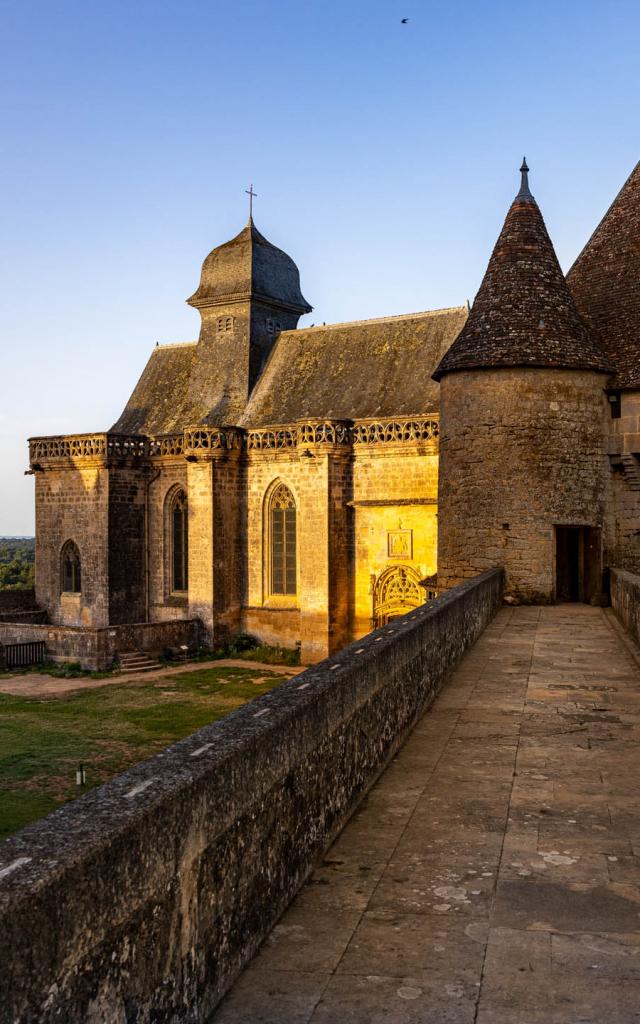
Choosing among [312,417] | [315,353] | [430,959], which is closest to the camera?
[430,959]

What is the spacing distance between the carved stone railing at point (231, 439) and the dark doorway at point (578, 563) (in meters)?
7.18

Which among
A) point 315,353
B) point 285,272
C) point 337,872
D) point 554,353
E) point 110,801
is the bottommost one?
point 337,872

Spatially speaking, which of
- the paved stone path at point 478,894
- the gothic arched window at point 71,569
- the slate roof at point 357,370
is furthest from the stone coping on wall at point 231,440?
the paved stone path at point 478,894

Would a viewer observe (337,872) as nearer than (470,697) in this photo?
Yes

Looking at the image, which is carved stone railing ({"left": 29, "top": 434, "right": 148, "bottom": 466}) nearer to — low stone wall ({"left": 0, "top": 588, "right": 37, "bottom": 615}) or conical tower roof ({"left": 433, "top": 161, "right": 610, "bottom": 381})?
low stone wall ({"left": 0, "top": 588, "right": 37, "bottom": 615})

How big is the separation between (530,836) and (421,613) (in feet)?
13.4

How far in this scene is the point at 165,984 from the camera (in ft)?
9.40

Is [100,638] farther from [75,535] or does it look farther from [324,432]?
[324,432]

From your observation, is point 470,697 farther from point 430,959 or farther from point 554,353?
point 554,353

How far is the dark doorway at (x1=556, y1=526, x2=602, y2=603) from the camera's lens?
16734 mm

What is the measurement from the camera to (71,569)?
101 feet

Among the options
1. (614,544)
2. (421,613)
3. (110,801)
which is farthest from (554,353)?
(110,801)

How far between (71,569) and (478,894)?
1103 inches

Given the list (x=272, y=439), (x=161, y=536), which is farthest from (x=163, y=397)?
(x=272, y=439)
